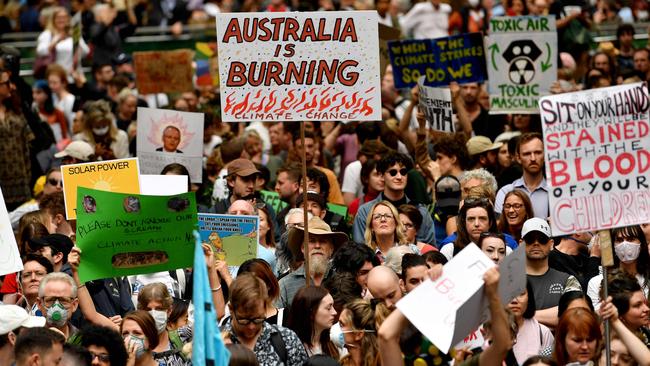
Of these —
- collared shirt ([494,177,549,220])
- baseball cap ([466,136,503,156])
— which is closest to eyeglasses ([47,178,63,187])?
baseball cap ([466,136,503,156])

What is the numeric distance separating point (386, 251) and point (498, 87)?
18.1 feet

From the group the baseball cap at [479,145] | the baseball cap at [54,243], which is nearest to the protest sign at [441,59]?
the baseball cap at [479,145]

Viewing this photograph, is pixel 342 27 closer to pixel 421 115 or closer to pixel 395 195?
pixel 395 195

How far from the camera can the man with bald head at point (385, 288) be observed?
1055 cm

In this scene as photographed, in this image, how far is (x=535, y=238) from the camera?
12055 millimetres

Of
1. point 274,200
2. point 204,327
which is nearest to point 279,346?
point 204,327

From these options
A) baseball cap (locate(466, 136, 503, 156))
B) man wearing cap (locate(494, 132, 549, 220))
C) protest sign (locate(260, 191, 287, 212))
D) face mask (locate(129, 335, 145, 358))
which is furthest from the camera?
baseball cap (locate(466, 136, 503, 156))

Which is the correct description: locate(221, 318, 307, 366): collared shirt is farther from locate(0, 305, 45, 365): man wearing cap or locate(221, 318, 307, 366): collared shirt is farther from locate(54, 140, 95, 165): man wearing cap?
locate(54, 140, 95, 165): man wearing cap

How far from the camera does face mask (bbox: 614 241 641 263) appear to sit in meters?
12.1

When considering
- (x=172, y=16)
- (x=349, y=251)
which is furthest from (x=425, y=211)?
(x=172, y=16)

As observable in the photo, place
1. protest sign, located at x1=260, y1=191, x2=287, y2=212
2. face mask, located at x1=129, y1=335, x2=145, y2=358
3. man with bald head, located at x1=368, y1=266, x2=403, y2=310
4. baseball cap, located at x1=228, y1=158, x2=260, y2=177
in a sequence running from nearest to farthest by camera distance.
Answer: face mask, located at x1=129, y1=335, x2=145, y2=358 < man with bald head, located at x1=368, y1=266, x2=403, y2=310 < baseball cap, located at x1=228, y1=158, x2=260, y2=177 < protest sign, located at x1=260, y1=191, x2=287, y2=212

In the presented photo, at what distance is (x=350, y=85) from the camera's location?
40.1 ft

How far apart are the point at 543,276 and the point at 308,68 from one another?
236 cm

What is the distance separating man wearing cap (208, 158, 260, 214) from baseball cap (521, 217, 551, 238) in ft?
10.1
